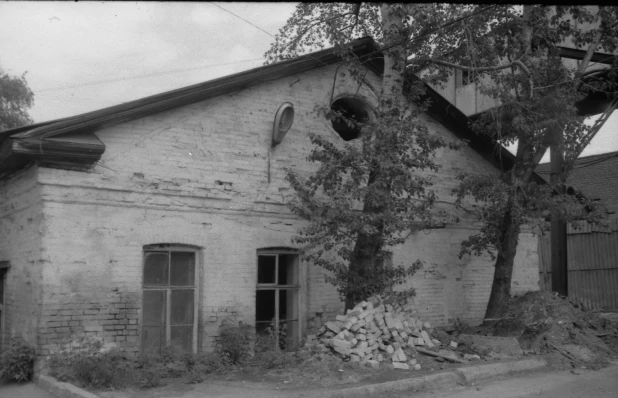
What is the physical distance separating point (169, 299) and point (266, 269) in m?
1.83

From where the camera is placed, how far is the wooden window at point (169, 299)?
973cm

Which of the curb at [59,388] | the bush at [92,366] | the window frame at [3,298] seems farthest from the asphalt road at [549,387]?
the window frame at [3,298]

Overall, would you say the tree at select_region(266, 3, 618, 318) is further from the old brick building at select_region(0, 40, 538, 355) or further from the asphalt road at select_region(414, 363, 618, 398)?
the asphalt road at select_region(414, 363, 618, 398)

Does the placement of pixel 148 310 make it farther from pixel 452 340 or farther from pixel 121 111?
pixel 452 340

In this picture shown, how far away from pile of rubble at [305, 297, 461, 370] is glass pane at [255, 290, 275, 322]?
127cm

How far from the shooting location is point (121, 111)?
30.6ft

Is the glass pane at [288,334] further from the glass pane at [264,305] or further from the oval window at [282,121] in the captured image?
the oval window at [282,121]

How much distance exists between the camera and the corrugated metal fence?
20.6 metres

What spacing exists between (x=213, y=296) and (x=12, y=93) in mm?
25025

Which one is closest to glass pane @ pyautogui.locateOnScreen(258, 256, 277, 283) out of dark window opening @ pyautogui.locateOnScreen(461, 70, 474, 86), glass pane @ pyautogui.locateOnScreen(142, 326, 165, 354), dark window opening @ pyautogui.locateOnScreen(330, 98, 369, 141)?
glass pane @ pyautogui.locateOnScreen(142, 326, 165, 354)

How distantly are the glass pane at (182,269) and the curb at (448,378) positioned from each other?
11.1 ft

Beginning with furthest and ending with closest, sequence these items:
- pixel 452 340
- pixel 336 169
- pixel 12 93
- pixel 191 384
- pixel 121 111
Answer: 1. pixel 12 93
2. pixel 452 340
3. pixel 336 169
4. pixel 121 111
5. pixel 191 384

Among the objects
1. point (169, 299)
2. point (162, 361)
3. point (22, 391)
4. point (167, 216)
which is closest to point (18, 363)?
point (22, 391)

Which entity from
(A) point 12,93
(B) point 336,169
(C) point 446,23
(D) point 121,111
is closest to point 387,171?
(B) point 336,169
